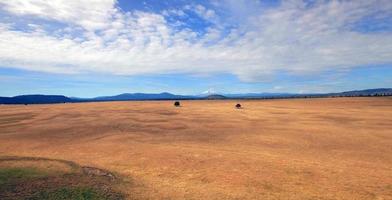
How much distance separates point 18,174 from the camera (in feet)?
46.1

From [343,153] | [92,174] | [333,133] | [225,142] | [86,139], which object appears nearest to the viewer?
[92,174]

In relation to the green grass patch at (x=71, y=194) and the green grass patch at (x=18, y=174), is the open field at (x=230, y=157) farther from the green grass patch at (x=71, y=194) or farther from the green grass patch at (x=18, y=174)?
the green grass patch at (x=18, y=174)

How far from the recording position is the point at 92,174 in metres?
14.2

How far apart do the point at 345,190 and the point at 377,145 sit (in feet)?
33.3

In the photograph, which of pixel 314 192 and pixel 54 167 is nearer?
pixel 314 192

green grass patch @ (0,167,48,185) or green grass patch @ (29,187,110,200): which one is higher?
green grass patch @ (0,167,48,185)

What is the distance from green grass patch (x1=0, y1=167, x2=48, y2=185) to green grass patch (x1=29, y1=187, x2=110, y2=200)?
94.5 inches

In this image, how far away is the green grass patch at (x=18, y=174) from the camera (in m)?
13.4

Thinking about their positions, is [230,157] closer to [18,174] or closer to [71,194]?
[71,194]

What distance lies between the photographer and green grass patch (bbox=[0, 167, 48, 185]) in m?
13.4

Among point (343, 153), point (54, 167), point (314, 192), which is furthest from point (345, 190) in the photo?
point (54, 167)

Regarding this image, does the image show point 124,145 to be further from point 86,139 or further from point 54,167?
point 54,167

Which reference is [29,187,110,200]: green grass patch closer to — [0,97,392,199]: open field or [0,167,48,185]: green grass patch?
[0,97,392,199]: open field

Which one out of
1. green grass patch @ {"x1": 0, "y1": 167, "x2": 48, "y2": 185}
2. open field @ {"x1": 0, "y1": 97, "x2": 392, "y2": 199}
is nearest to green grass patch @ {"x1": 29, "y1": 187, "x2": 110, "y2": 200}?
open field @ {"x1": 0, "y1": 97, "x2": 392, "y2": 199}
